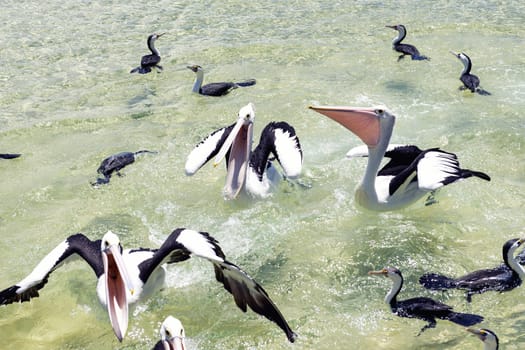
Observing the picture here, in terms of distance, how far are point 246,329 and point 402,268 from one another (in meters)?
1.29

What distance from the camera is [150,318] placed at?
13.8 feet

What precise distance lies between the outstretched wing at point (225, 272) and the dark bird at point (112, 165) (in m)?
2.09

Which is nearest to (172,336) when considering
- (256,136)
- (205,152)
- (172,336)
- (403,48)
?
(172,336)

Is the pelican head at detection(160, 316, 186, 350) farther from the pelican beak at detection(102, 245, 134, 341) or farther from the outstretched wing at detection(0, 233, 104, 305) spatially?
the outstretched wing at detection(0, 233, 104, 305)

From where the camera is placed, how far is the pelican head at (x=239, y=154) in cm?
499

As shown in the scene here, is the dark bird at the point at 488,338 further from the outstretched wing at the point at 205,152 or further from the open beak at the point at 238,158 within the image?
the outstretched wing at the point at 205,152

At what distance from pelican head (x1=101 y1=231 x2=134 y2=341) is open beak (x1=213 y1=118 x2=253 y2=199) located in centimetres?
145

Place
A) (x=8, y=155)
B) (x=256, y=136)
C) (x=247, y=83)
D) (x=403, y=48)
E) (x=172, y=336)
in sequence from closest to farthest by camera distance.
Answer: (x=172, y=336)
(x=8, y=155)
(x=256, y=136)
(x=247, y=83)
(x=403, y=48)

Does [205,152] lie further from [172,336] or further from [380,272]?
[172,336]

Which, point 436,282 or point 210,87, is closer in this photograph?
point 436,282

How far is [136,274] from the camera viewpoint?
3.99 m

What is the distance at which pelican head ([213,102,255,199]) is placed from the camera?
4992 mm

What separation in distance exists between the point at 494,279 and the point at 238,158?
7.04ft

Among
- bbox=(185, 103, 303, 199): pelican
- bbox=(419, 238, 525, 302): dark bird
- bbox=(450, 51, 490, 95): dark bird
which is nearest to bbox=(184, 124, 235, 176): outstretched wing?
bbox=(185, 103, 303, 199): pelican
